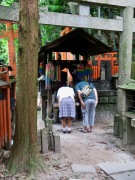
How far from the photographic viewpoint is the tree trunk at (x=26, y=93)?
406 cm

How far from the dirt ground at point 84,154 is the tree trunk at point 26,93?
0.24m

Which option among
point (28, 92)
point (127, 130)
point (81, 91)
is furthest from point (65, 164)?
point (81, 91)

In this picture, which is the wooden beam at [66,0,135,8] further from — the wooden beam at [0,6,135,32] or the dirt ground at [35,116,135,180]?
the dirt ground at [35,116,135,180]

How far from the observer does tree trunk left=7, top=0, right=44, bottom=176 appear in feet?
13.3

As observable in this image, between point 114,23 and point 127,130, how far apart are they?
2.91 meters

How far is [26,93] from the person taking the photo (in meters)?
4.13

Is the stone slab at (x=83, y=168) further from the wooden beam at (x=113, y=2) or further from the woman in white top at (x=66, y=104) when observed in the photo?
the wooden beam at (x=113, y=2)

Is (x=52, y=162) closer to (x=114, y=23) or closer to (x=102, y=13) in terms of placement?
(x=114, y=23)

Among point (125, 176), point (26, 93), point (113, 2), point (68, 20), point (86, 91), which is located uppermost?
point (113, 2)

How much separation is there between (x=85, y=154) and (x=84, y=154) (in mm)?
23

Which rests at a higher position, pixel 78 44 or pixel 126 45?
pixel 78 44

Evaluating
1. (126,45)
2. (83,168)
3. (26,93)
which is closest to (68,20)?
(126,45)

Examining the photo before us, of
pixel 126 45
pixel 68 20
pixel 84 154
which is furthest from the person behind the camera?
pixel 126 45

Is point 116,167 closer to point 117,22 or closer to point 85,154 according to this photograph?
A: point 85,154
